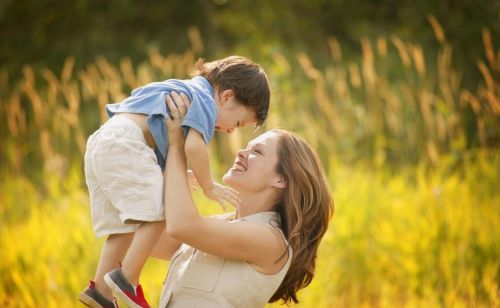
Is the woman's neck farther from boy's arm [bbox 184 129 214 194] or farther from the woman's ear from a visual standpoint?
boy's arm [bbox 184 129 214 194]

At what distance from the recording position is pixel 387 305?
162 inches

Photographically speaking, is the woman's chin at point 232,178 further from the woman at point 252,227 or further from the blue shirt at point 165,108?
the blue shirt at point 165,108

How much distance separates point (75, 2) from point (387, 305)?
26.5 feet

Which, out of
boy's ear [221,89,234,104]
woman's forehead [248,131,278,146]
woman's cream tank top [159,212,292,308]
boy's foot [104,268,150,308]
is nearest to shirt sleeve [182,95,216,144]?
boy's ear [221,89,234,104]

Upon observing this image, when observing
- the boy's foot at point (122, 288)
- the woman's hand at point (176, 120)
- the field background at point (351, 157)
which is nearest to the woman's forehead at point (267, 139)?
the woman's hand at point (176, 120)

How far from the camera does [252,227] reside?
2910mm

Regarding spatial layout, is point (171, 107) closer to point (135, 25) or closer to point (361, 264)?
point (361, 264)

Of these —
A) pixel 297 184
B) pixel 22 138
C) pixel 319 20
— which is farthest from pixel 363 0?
pixel 297 184

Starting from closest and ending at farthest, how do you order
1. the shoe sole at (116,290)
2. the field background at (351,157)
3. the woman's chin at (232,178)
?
1. the shoe sole at (116,290)
2. the woman's chin at (232,178)
3. the field background at (351,157)

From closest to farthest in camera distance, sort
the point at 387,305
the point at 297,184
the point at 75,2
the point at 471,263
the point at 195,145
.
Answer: the point at 195,145 → the point at 297,184 → the point at 387,305 → the point at 471,263 → the point at 75,2

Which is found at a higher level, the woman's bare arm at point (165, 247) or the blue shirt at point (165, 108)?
the blue shirt at point (165, 108)

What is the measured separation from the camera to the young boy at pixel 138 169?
2.79 meters

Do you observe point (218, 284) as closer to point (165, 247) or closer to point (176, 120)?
point (165, 247)

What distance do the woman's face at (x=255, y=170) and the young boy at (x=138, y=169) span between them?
114 millimetres
